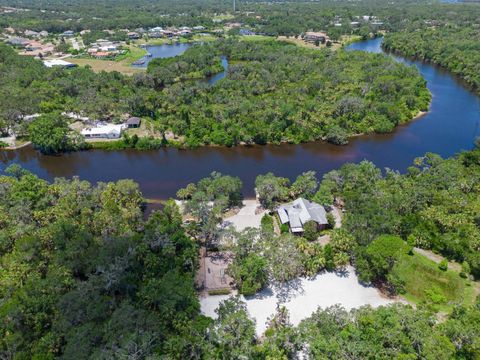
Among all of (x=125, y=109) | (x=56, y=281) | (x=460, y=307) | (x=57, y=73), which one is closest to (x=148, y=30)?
(x=57, y=73)

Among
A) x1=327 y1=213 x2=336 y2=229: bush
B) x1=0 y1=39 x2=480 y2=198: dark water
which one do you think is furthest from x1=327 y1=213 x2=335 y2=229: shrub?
x1=0 y1=39 x2=480 y2=198: dark water

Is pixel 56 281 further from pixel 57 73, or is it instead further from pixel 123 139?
pixel 57 73

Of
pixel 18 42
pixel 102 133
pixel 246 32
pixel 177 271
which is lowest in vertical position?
pixel 18 42

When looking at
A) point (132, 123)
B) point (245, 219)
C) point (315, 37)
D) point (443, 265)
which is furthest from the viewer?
point (315, 37)

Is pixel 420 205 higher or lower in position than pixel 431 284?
higher

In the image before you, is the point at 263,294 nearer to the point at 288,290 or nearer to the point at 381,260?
the point at 288,290

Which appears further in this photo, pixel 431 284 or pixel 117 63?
pixel 117 63

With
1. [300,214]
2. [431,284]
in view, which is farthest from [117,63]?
[431,284]

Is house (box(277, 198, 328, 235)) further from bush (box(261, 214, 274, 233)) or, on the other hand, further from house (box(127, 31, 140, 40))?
house (box(127, 31, 140, 40))
